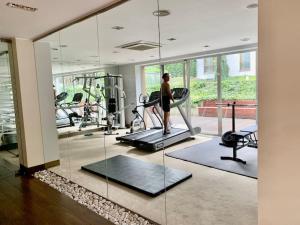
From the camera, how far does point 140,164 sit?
3.54 m

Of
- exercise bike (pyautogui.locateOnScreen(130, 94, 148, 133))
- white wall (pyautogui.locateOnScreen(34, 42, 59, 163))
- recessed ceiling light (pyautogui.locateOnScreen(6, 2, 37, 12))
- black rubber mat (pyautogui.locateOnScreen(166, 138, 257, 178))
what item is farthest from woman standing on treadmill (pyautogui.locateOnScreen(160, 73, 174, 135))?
white wall (pyautogui.locateOnScreen(34, 42, 59, 163))

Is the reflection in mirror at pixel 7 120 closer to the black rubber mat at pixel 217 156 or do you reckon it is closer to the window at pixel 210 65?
the black rubber mat at pixel 217 156

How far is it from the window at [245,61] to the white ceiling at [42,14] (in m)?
1.50

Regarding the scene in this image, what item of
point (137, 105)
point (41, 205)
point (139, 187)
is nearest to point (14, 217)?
point (41, 205)

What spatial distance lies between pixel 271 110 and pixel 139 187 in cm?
210

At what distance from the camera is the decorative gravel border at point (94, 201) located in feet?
8.42

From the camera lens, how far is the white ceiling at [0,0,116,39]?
2.38 metres

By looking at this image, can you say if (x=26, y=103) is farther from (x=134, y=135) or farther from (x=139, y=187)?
(x=139, y=187)

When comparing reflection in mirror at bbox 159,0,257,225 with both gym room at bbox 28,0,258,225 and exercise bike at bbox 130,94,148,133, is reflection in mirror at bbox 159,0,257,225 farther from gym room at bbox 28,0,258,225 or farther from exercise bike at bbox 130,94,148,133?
exercise bike at bbox 130,94,148,133

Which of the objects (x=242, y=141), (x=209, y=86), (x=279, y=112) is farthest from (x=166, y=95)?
(x=279, y=112)

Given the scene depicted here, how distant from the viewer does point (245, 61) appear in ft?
6.86

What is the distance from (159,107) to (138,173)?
1.10 m

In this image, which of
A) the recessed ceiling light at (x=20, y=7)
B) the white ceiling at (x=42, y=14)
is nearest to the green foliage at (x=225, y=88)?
the white ceiling at (x=42, y=14)

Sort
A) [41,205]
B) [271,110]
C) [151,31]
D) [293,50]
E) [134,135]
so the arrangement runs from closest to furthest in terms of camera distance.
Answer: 1. [293,50]
2. [271,110]
3. [41,205]
4. [151,31]
5. [134,135]
